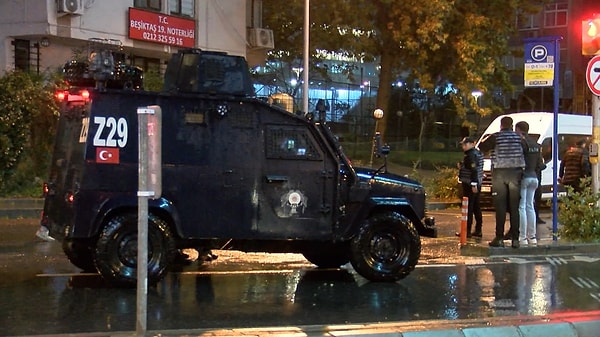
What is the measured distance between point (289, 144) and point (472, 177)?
4.93 m

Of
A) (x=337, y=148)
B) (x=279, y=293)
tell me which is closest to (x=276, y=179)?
(x=337, y=148)

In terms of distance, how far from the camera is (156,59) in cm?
2534

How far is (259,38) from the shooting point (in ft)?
87.8

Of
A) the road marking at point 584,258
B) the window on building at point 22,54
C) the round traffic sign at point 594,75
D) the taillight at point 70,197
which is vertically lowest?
the road marking at point 584,258

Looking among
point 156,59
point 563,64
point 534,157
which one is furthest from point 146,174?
point 563,64

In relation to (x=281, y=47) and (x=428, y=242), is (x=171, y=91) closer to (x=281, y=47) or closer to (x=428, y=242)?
(x=428, y=242)

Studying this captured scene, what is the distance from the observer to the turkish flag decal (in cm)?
788

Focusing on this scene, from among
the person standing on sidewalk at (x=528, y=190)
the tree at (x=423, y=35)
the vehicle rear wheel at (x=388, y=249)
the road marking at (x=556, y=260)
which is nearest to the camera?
the vehicle rear wheel at (x=388, y=249)

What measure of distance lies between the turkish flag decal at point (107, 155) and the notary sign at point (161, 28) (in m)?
15.3

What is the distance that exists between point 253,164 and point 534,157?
4939mm

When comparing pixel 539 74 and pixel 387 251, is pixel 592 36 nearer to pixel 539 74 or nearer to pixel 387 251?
pixel 539 74

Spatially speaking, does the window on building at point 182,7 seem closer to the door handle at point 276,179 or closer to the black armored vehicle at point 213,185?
the black armored vehicle at point 213,185

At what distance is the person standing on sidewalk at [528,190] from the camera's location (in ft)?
36.4

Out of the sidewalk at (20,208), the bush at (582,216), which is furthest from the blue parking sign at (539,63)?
the sidewalk at (20,208)
